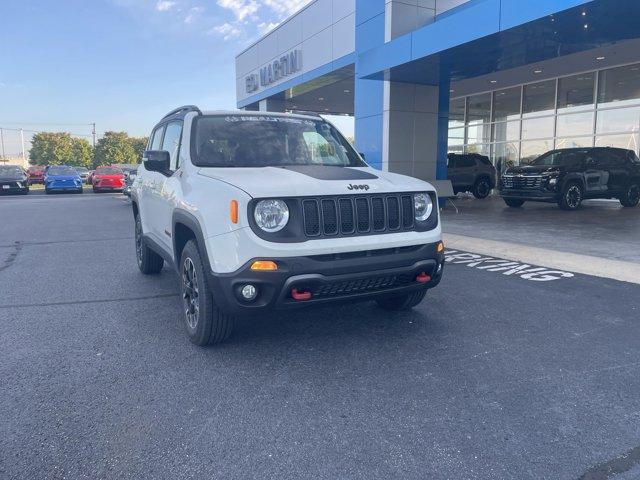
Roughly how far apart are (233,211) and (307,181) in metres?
0.61

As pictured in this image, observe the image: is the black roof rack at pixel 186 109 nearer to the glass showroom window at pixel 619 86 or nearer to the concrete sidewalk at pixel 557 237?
the concrete sidewalk at pixel 557 237

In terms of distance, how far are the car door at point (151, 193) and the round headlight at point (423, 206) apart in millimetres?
2545

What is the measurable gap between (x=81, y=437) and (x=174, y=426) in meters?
0.48

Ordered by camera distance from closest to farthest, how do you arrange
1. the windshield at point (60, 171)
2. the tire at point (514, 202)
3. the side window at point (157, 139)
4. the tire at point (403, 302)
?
the tire at point (403, 302), the side window at point (157, 139), the tire at point (514, 202), the windshield at point (60, 171)

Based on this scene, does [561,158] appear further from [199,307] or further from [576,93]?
[199,307]

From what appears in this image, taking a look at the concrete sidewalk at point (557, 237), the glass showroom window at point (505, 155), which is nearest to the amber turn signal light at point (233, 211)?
the concrete sidewalk at point (557, 237)

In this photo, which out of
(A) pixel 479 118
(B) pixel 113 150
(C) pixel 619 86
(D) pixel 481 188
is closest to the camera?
(C) pixel 619 86

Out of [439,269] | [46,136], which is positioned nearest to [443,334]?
[439,269]

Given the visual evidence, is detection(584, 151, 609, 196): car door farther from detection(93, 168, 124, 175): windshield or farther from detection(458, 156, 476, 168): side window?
detection(93, 168, 124, 175): windshield

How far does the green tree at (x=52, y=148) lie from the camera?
89.1 meters

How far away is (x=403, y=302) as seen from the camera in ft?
15.4

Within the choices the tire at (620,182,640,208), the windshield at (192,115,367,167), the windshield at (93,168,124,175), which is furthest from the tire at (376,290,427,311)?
the windshield at (93,168,124,175)

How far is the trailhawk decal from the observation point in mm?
6324

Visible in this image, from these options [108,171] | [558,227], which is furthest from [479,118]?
[108,171]
